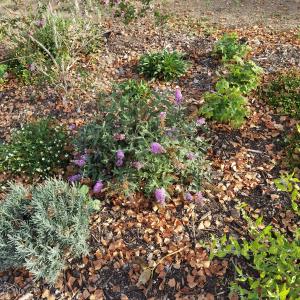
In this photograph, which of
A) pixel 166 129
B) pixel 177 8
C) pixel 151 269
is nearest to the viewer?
pixel 151 269

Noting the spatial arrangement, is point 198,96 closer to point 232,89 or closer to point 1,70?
point 232,89

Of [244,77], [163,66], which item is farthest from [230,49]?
[163,66]

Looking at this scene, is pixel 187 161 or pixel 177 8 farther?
pixel 177 8

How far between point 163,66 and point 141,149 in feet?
6.68

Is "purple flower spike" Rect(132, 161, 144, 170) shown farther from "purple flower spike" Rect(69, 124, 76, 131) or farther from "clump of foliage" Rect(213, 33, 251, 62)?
"clump of foliage" Rect(213, 33, 251, 62)

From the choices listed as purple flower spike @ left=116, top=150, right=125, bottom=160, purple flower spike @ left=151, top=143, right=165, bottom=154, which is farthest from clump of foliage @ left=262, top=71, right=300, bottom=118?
purple flower spike @ left=116, top=150, right=125, bottom=160

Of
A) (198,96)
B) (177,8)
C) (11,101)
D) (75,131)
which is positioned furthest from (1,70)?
(177,8)

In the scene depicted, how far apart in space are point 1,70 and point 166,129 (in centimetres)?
279

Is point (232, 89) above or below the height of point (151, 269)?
above

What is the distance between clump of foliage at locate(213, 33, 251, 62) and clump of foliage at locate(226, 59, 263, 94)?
385 millimetres

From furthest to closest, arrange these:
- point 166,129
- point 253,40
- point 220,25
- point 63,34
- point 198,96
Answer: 1. point 220,25
2. point 253,40
3. point 63,34
4. point 198,96
5. point 166,129

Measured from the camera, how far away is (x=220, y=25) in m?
6.45

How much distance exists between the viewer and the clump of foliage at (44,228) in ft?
9.89

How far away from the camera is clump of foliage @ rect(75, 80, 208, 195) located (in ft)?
11.2
